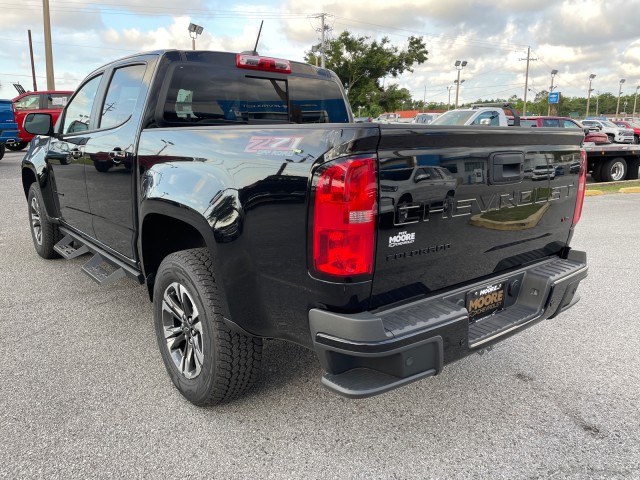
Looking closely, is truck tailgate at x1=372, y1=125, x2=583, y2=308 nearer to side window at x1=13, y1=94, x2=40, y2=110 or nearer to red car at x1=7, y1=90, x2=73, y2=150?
red car at x1=7, y1=90, x2=73, y2=150

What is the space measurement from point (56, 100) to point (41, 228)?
13829 millimetres

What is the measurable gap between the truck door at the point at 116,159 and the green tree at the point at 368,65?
32.1m

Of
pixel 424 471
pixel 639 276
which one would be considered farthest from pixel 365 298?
pixel 639 276

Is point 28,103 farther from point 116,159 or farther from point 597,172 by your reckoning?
point 597,172

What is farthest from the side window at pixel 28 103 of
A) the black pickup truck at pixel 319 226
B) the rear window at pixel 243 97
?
the rear window at pixel 243 97

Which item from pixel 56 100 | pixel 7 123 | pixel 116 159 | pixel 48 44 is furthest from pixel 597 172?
pixel 48 44

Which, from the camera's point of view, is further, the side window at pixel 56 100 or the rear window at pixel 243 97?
the side window at pixel 56 100

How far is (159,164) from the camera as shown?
282cm

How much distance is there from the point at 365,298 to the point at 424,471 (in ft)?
2.86

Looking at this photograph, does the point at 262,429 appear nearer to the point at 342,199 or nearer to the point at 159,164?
the point at 342,199

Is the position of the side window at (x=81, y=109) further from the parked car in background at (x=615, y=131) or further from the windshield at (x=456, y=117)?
the parked car in background at (x=615, y=131)

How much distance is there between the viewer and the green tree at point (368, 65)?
34.4m

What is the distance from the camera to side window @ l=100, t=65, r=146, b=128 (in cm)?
335

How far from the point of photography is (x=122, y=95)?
3551mm
